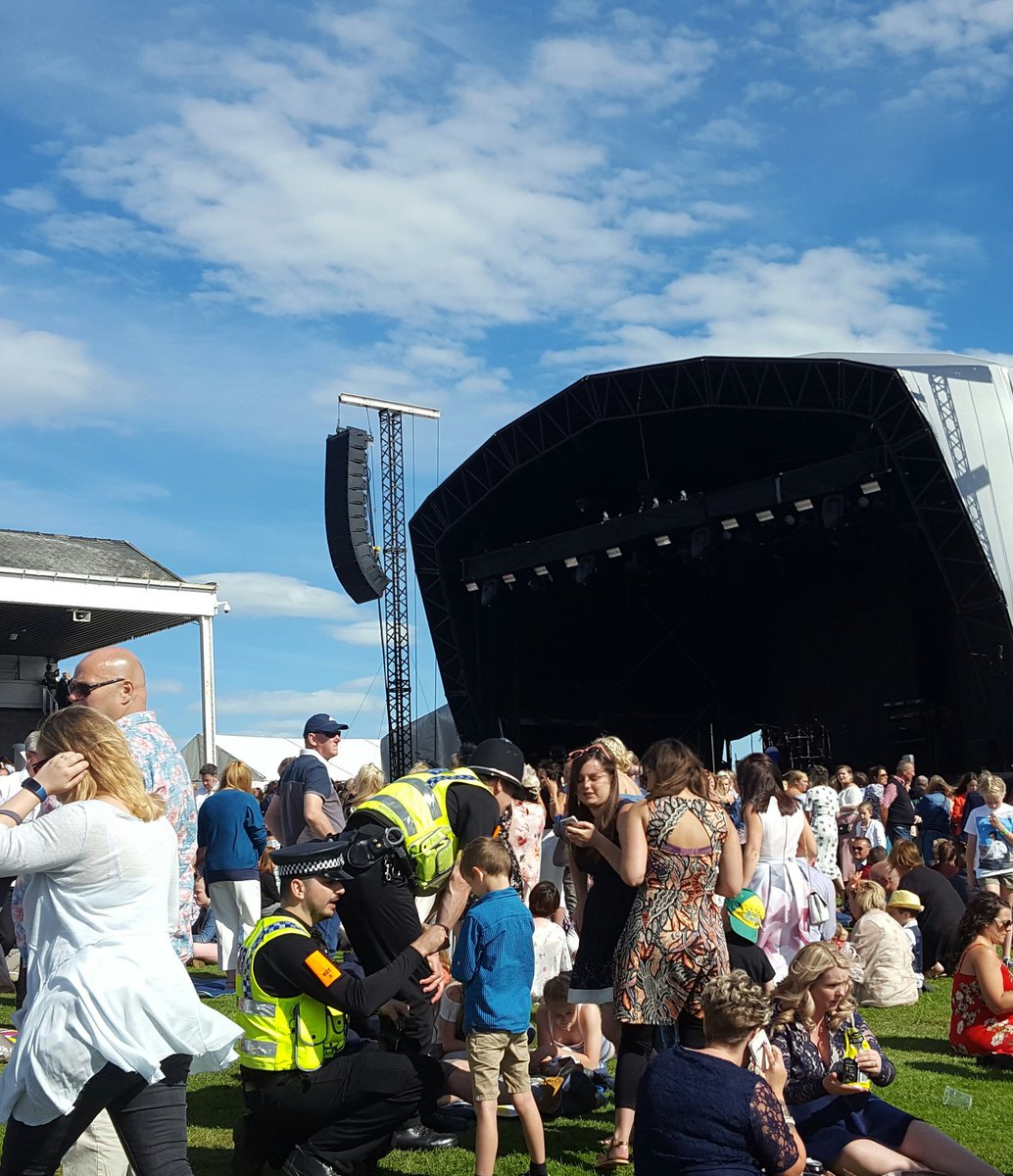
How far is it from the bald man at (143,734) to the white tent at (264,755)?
2119cm

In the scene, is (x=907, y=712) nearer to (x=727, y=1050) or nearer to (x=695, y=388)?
(x=695, y=388)

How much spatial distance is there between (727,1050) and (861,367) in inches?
564

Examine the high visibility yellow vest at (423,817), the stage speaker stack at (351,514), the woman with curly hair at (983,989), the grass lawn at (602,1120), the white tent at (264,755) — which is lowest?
the grass lawn at (602,1120)

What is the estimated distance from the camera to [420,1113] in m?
4.72

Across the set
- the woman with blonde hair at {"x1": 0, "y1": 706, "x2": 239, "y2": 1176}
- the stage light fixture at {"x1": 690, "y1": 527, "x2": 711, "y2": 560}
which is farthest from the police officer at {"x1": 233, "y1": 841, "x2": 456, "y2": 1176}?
the stage light fixture at {"x1": 690, "y1": 527, "x2": 711, "y2": 560}

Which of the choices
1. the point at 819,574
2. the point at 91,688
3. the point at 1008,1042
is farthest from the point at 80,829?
the point at 819,574

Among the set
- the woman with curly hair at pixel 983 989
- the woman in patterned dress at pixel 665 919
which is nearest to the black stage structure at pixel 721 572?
the woman with curly hair at pixel 983 989

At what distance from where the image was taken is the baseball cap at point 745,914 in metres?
5.49

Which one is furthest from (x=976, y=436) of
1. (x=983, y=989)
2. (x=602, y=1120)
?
(x=602, y=1120)

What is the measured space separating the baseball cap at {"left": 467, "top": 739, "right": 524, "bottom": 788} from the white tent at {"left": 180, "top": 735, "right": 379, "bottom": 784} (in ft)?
69.1

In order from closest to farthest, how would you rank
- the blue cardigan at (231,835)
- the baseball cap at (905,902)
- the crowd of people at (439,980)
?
the crowd of people at (439,980) → the blue cardigan at (231,835) → the baseball cap at (905,902)

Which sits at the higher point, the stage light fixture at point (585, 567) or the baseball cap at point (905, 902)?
the stage light fixture at point (585, 567)

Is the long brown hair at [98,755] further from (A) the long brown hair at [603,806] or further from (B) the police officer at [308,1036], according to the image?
(A) the long brown hair at [603,806]

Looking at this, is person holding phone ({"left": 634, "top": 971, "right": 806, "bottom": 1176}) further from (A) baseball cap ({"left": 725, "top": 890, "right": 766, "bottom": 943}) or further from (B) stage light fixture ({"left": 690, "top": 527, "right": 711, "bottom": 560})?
(B) stage light fixture ({"left": 690, "top": 527, "right": 711, "bottom": 560})
